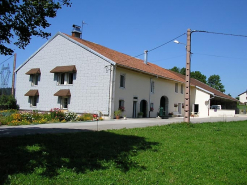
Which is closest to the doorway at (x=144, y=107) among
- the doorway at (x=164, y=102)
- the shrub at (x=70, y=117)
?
the doorway at (x=164, y=102)

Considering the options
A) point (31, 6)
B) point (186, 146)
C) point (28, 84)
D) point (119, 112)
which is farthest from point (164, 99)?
point (31, 6)

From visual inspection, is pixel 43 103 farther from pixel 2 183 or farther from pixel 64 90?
pixel 2 183

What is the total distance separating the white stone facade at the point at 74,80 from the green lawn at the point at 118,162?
15.2 metres

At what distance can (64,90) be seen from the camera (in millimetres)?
Answer: 26281

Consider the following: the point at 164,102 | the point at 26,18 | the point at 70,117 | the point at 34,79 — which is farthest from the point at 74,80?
the point at 26,18

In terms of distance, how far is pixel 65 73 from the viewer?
26969mm

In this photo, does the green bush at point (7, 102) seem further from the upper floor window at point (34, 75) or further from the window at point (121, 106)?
the window at point (121, 106)

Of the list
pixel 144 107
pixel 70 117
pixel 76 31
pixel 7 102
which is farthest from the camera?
pixel 76 31

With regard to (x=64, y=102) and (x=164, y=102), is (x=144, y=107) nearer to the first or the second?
(x=164, y=102)

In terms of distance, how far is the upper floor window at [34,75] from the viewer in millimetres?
29141

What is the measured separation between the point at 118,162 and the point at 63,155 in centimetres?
146

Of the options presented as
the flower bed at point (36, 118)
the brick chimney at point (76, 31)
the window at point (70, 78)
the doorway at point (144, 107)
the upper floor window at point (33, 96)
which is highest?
the brick chimney at point (76, 31)

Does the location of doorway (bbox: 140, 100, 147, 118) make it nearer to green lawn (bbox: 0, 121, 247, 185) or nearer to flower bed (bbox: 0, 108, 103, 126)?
flower bed (bbox: 0, 108, 103, 126)

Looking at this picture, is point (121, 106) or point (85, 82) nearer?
point (121, 106)
